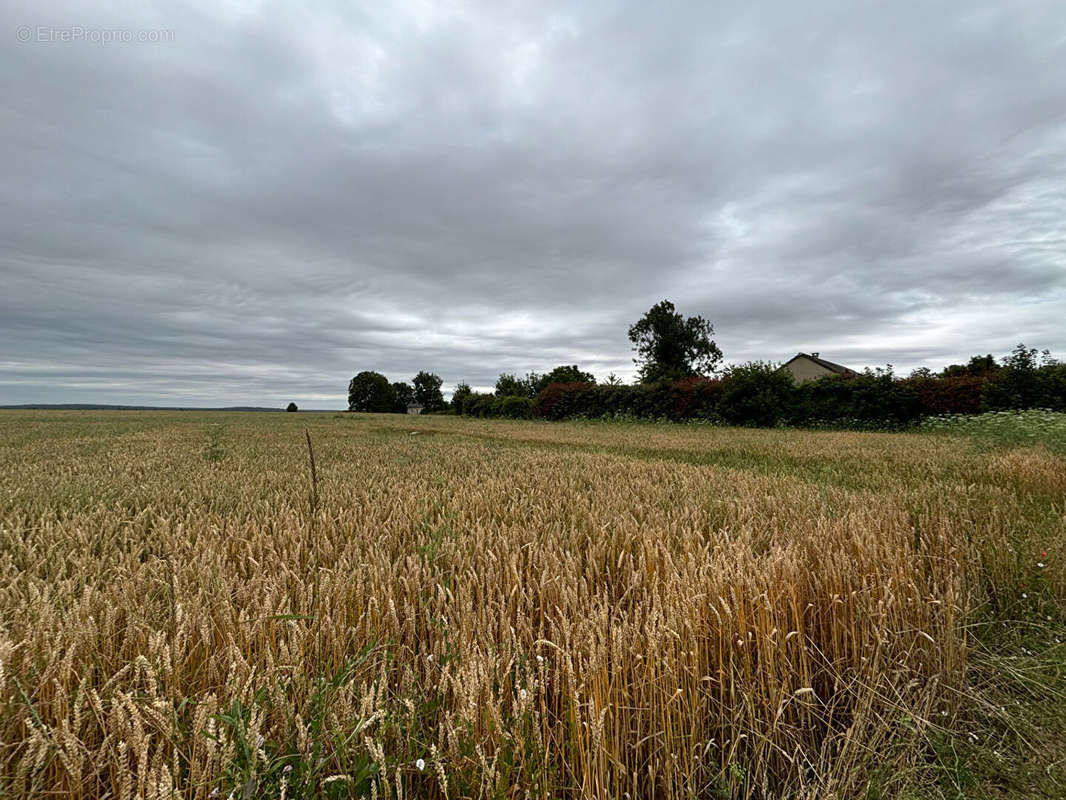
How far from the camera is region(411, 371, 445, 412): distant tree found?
120125mm

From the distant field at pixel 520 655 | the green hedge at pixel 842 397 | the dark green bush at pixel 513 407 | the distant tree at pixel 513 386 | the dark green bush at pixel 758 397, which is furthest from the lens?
the distant tree at pixel 513 386

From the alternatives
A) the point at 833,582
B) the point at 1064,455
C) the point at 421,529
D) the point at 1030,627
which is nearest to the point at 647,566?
the point at 833,582

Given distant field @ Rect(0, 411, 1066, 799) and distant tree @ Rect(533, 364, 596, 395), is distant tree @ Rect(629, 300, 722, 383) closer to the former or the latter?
distant tree @ Rect(533, 364, 596, 395)

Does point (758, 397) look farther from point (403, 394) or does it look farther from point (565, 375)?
point (403, 394)

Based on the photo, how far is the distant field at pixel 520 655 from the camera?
116 centimetres

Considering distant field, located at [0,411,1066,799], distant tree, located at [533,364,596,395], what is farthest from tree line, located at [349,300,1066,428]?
distant tree, located at [533,364,596,395]

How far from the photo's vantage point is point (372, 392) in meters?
111

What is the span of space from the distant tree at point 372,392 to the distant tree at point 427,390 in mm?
8799

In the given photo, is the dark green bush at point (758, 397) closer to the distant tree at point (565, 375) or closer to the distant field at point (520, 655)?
the distant field at point (520, 655)

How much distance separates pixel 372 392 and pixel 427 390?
15.5 meters

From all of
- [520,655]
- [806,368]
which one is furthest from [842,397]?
[806,368]

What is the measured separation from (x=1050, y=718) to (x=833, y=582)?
80 cm

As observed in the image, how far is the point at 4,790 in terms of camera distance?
3.16ft

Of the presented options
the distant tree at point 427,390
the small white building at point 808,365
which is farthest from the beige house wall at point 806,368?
the distant tree at point 427,390
